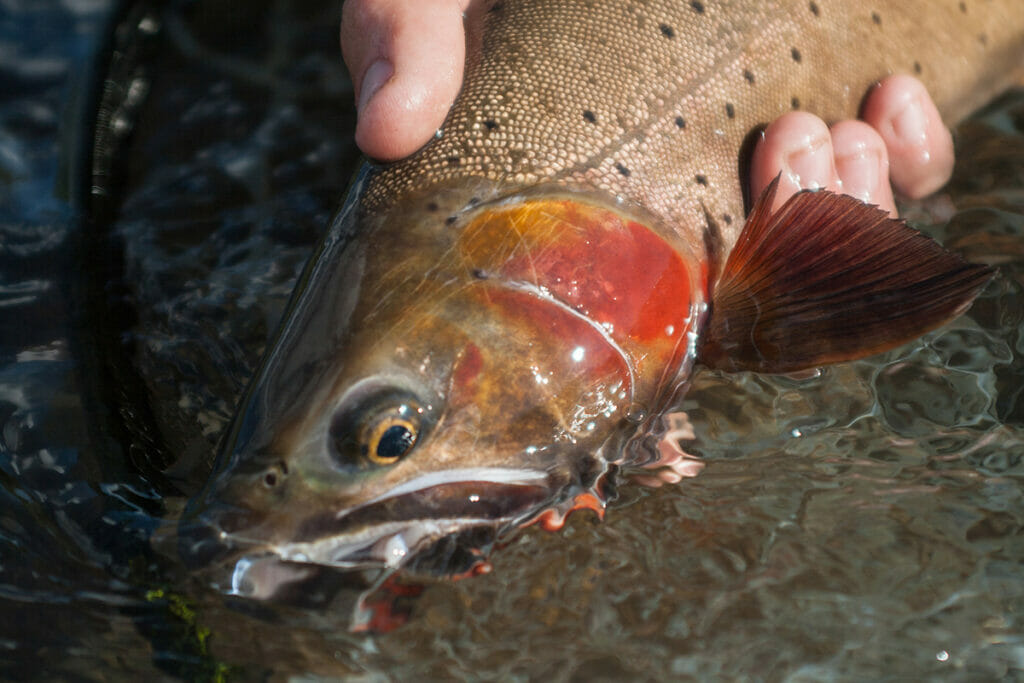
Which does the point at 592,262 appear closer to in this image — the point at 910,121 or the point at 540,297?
the point at 540,297

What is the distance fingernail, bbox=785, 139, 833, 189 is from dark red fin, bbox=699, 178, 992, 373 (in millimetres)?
261

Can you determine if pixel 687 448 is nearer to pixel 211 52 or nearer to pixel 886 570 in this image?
pixel 886 570

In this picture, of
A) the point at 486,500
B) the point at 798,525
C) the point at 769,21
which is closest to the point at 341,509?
the point at 486,500

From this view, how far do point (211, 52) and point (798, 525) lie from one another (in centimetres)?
287

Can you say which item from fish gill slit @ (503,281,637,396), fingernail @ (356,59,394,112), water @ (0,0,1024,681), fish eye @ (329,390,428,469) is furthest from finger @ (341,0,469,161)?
water @ (0,0,1024,681)

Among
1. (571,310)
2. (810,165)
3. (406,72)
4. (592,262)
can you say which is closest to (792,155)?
(810,165)

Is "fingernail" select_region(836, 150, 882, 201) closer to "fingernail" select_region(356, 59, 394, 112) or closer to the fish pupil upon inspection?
"fingernail" select_region(356, 59, 394, 112)

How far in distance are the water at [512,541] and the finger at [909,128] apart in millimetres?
163

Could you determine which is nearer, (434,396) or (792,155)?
(434,396)

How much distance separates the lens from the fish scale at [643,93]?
84.8 inches

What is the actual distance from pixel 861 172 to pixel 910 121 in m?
0.30

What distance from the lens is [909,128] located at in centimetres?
285

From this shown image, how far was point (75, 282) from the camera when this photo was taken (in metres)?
2.79

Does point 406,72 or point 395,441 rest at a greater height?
point 406,72
